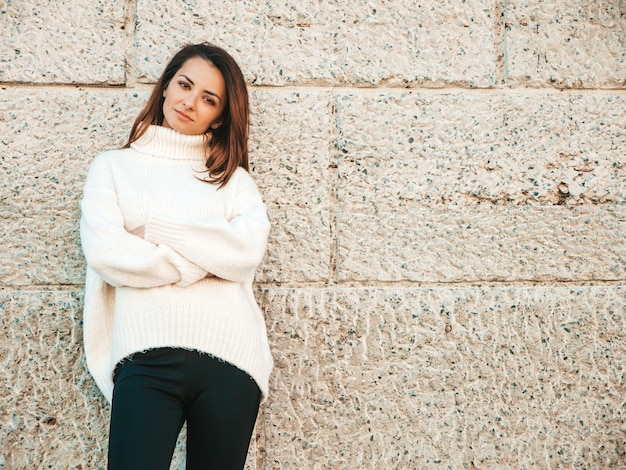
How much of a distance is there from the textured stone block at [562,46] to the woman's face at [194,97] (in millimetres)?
1326

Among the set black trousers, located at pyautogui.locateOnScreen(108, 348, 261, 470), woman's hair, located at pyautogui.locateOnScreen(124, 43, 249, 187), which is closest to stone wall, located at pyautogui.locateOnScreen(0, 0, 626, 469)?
woman's hair, located at pyautogui.locateOnScreen(124, 43, 249, 187)

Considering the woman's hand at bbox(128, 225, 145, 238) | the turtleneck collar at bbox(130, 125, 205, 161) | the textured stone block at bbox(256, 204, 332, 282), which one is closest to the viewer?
the woman's hand at bbox(128, 225, 145, 238)

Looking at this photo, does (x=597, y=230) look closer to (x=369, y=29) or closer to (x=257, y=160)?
(x=369, y=29)

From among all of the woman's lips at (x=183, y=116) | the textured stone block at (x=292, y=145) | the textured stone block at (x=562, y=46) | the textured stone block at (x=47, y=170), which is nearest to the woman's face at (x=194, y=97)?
the woman's lips at (x=183, y=116)

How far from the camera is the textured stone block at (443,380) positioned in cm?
266

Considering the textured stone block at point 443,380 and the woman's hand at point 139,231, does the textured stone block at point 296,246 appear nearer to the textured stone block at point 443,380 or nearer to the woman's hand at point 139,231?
the textured stone block at point 443,380

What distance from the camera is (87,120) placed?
269 centimetres

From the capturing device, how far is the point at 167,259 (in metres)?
2.06

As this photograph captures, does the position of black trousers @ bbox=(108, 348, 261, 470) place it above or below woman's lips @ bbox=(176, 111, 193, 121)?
below

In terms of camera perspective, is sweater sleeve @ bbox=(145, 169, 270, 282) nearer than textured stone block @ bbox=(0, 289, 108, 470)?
Yes

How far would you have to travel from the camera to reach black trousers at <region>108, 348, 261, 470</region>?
1.92 metres

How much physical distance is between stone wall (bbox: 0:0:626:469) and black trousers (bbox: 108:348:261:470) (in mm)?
636

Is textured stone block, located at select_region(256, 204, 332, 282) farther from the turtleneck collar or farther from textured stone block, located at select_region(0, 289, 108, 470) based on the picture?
textured stone block, located at select_region(0, 289, 108, 470)

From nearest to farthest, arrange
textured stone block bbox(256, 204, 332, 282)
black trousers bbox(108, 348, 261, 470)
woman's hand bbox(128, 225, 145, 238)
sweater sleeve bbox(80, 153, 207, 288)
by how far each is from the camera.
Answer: black trousers bbox(108, 348, 261, 470) < sweater sleeve bbox(80, 153, 207, 288) < woman's hand bbox(128, 225, 145, 238) < textured stone block bbox(256, 204, 332, 282)
